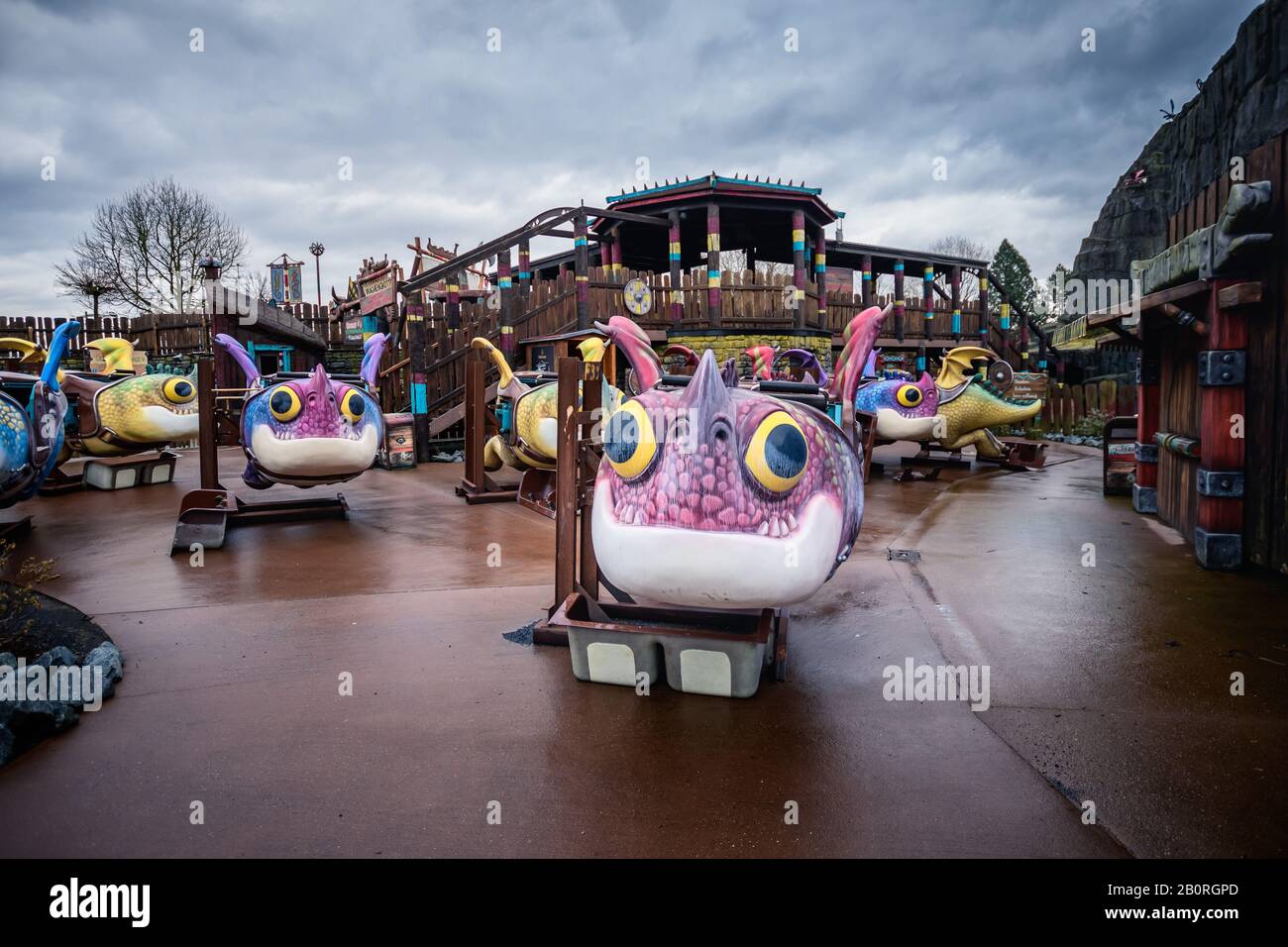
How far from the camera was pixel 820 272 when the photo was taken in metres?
14.5

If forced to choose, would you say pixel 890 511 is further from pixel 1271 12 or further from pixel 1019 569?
pixel 1271 12

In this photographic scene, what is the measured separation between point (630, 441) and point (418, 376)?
9264 millimetres

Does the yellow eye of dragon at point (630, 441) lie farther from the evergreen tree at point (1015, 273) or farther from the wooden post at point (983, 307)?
the evergreen tree at point (1015, 273)

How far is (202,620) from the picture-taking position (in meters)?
3.54

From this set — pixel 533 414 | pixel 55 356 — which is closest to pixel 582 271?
pixel 533 414

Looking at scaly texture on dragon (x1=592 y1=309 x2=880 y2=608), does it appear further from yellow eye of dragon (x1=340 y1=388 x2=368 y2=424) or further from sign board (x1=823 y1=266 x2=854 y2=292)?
sign board (x1=823 y1=266 x2=854 y2=292)

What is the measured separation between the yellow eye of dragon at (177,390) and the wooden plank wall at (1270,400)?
8.93 m

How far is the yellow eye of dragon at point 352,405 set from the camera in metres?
5.49

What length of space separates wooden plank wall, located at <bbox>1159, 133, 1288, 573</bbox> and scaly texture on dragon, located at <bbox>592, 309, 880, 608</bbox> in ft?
10.4

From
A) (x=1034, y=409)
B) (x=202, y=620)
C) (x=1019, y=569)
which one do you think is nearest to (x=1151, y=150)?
(x=1034, y=409)

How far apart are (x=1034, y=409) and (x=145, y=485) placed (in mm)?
10522

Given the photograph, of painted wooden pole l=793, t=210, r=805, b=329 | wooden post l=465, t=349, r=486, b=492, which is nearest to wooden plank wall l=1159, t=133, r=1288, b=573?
wooden post l=465, t=349, r=486, b=492

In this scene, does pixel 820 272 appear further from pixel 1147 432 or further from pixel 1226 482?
pixel 1226 482
